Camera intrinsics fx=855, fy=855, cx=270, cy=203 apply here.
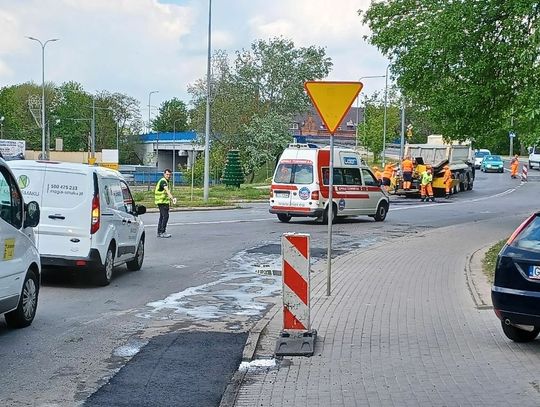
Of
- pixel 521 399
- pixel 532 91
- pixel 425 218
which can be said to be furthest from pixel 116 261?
pixel 425 218

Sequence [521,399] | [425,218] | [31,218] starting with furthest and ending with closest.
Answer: [425,218], [31,218], [521,399]

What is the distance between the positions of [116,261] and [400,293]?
477cm

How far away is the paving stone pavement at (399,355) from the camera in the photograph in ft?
22.6

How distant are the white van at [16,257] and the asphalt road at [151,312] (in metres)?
0.25

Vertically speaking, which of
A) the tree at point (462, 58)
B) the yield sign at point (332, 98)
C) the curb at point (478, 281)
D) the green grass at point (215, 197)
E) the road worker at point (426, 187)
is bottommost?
the green grass at point (215, 197)

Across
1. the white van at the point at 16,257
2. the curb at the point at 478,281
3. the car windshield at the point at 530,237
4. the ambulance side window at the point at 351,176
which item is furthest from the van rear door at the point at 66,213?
the ambulance side window at the point at 351,176

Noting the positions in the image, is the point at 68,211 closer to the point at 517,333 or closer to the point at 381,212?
the point at 517,333

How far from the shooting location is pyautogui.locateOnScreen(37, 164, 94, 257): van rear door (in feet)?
43.1

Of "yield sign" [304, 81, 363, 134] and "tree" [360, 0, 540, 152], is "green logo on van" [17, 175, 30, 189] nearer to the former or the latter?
"yield sign" [304, 81, 363, 134]

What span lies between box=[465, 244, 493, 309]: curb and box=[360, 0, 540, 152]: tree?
14.4 ft

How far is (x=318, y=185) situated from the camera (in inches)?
1037

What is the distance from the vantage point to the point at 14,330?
977 cm

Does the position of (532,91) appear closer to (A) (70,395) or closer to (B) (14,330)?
(B) (14,330)

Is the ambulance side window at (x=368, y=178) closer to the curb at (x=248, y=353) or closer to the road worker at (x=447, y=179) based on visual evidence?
the curb at (x=248, y=353)
